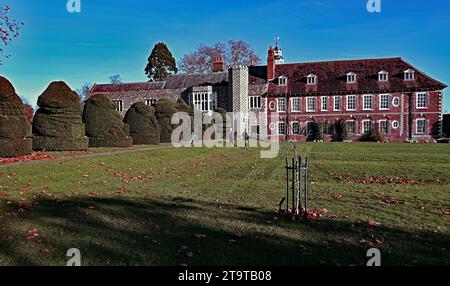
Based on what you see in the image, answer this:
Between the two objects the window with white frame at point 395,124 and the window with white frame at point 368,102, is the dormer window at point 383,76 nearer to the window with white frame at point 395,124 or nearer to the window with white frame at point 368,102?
the window with white frame at point 368,102

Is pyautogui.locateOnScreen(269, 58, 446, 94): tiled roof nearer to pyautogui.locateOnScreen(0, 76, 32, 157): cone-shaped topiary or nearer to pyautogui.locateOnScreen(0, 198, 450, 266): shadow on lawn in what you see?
pyautogui.locateOnScreen(0, 76, 32, 157): cone-shaped topiary

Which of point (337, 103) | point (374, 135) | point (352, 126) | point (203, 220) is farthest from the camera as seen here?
point (337, 103)

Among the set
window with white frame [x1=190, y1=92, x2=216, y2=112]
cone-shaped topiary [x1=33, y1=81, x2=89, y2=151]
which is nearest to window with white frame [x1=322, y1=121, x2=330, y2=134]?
window with white frame [x1=190, y1=92, x2=216, y2=112]

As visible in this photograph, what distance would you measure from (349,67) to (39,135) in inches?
1528

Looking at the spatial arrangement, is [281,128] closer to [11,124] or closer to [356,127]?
[356,127]

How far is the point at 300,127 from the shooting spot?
1838 inches

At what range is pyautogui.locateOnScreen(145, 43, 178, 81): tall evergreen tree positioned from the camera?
69062mm

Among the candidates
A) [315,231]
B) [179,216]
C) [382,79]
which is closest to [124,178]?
[179,216]

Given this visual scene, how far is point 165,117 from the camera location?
104ft

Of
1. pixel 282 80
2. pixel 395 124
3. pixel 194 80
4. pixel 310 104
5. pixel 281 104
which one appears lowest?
pixel 395 124

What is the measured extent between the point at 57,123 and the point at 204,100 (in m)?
32.6

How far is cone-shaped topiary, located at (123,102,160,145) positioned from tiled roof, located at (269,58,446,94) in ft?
76.6

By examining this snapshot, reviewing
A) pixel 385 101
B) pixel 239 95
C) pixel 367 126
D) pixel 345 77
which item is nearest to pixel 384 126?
pixel 367 126
